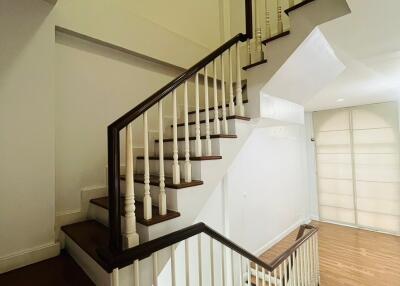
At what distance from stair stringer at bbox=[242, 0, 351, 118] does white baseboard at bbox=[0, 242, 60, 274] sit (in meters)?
2.07

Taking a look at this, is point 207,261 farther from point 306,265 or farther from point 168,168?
point 168,168

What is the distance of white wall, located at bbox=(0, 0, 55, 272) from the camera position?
161cm

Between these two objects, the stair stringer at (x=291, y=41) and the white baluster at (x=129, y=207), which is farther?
the stair stringer at (x=291, y=41)

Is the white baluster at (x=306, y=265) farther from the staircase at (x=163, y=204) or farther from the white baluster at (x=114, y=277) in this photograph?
the white baluster at (x=114, y=277)

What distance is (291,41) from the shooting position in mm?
1923

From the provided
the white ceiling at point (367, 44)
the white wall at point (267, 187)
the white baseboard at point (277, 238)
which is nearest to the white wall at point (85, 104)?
the white wall at point (267, 187)

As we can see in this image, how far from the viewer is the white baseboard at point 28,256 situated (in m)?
1.57

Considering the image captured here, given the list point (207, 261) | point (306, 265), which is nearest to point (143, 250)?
point (207, 261)

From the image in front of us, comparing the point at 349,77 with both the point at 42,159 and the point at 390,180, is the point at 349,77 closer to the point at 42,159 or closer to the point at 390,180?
the point at 390,180

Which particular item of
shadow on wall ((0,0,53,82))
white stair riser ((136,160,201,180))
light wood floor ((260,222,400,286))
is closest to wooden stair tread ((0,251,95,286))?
white stair riser ((136,160,201,180))

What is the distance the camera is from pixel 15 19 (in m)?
1.68

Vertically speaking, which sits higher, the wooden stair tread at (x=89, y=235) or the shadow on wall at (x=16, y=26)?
the shadow on wall at (x=16, y=26)

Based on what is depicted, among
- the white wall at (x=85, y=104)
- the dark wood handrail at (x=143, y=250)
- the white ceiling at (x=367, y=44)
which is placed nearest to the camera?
the dark wood handrail at (x=143, y=250)

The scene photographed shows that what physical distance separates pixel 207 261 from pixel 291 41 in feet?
9.10
